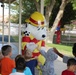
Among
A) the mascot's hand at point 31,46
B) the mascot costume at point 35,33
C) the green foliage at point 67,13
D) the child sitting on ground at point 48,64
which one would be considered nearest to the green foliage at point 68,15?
the green foliage at point 67,13

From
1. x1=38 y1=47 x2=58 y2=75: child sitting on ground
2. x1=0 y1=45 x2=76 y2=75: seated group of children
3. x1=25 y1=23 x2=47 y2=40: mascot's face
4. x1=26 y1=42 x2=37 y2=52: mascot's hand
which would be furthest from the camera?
x1=25 y1=23 x2=47 y2=40: mascot's face

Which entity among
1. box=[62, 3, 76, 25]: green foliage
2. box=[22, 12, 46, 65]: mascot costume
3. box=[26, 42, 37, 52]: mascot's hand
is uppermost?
box=[62, 3, 76, 25]: green foliage

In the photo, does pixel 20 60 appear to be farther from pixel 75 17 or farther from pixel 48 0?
pixel 75 17

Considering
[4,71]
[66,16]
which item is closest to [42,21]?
[4,71]

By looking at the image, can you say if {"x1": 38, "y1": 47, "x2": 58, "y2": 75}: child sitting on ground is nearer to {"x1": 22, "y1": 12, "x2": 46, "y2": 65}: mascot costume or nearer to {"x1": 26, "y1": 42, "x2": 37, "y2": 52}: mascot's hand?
{"x1": 26, "y1": 42, "x2": 37, "y2": 52}: mascot's hand

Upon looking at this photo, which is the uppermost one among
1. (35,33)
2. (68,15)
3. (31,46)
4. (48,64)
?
(68,15)

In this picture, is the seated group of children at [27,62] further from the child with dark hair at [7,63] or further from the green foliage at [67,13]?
the green foliage at [67,13]

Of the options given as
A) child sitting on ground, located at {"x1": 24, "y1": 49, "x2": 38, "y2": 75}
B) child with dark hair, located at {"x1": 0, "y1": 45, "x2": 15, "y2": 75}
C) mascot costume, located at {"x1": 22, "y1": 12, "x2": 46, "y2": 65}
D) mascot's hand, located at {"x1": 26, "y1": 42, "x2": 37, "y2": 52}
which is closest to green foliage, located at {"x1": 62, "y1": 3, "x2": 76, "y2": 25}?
mascot costume, located at {"x1": 22, "y1": 12, "x2": 46, "y2": 65}

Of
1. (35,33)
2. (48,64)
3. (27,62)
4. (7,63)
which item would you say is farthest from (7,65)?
(35,33)

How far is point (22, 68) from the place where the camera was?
3.70 metres

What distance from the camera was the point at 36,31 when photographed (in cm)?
558

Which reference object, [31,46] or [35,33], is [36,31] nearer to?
A: [35,33]

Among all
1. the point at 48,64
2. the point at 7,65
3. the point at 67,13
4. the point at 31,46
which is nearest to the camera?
the point at 7,65

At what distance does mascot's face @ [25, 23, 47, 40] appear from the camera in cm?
557
